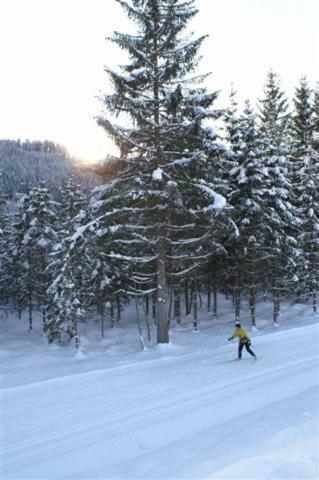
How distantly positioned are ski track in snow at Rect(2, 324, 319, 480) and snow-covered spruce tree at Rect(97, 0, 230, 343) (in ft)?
22.4

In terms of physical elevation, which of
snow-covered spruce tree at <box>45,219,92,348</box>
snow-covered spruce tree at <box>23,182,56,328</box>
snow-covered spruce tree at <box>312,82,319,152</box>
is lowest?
snow-covered spruce tree at <box>45,219,92,348</box>

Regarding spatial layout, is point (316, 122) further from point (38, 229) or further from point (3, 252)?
point (3, 252)

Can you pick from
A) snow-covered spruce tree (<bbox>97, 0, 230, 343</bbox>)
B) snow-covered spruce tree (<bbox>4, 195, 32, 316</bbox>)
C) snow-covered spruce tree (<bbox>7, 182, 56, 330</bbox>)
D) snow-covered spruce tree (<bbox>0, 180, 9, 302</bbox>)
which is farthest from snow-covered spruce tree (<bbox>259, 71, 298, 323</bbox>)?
snow-covered spruce tree (<bbox>0, 180, 9, 302</bbox>)

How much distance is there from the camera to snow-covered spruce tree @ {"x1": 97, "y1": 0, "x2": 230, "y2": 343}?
19766 mm

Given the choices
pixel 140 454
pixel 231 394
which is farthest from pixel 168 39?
pixel 140 454

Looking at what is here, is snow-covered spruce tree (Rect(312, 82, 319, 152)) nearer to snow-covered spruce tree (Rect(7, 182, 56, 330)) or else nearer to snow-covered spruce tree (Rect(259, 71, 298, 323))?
snow-covered spruce tree (Rect(259, 71, 298, 323))

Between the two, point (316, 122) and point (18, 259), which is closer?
point (316, 122)

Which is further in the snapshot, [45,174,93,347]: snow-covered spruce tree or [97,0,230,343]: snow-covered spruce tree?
[45,174,93,347]: snow-covered spruce tree

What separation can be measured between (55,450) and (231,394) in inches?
202

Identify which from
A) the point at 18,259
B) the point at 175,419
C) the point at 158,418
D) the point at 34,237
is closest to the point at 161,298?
the point at 158,418

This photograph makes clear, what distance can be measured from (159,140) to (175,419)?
1392cm

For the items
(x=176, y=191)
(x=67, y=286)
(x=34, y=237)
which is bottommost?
(x=67, y=286)

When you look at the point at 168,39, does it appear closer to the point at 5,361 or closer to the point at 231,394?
the point at 231,394

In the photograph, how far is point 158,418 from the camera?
409 inches
